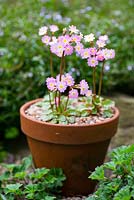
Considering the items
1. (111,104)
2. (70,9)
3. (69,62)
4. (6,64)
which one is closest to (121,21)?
(70,9)

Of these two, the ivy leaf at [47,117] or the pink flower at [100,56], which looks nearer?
the pink flower at [100,56]

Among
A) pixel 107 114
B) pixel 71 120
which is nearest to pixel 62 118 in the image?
pixel 71 120

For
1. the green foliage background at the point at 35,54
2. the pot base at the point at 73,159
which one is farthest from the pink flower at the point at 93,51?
the green foliage background at the point at 35,54

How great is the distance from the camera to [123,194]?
2027 mm

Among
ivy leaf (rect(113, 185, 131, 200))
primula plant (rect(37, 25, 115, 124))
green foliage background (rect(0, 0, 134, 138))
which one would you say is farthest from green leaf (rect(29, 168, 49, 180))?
green foliage background (rect(0, 0, 134, 138))

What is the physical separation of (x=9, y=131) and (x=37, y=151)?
3.63 feet

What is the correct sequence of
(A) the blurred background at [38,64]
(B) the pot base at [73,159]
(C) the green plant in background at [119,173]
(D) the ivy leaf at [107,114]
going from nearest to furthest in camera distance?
(C) the green plant in background at [119,173]
(B) the pot base at [73,159]
(D) the ivy leaf at [107,114]
(A) the blurred background at [38,64]

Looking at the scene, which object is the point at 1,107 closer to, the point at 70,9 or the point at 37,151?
the point at 37,151

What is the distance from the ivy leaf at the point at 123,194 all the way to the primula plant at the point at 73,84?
0.67 m

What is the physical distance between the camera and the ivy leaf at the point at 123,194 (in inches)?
78.8

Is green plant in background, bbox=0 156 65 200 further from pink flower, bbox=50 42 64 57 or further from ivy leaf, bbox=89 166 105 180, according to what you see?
pink flower, bbox=50 42 64 57

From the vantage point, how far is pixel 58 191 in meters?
2.67

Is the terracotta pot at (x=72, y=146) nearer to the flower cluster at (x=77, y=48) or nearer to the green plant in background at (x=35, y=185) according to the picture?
the green plant in background at (x=35, y=185)

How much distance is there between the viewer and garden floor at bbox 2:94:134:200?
11.6 feet
